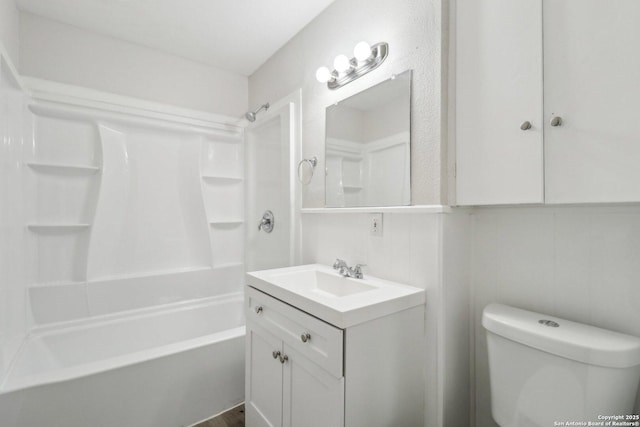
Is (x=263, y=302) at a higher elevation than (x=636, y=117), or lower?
lower

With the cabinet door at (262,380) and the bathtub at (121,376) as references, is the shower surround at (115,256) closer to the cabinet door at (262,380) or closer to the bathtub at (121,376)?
the bathtub at (121,376)

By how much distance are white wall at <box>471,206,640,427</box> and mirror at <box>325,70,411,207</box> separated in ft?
1.30

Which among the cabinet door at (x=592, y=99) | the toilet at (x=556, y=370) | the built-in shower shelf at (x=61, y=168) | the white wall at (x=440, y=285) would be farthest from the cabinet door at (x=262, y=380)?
the built-in shower shelf at (x=61, y=168)

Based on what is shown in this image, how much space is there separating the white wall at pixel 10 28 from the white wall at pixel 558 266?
2.51 meters

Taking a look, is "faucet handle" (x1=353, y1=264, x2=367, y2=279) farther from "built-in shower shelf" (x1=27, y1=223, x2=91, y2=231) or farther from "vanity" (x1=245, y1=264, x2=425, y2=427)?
"built-in shower shelf" (x1=27, y1=223, x2=91, y2=231)

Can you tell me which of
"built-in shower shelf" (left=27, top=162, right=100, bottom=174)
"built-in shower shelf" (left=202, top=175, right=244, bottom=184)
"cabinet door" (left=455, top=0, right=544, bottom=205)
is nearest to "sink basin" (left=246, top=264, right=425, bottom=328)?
"cabinet door" (left=455, top=0, right=544, bottom=205)

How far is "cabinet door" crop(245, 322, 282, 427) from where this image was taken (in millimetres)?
1257

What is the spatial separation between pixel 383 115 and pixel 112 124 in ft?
6.48

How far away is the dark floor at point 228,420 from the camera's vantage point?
164 centimetres

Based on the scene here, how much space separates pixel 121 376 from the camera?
143 cm

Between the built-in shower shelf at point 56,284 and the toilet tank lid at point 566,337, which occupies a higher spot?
the toilet tank lid at point 566,337

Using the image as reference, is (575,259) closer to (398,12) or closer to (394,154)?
(394,154)

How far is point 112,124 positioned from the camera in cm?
213

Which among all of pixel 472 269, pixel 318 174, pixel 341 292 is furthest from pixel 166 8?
pixel 472 269
